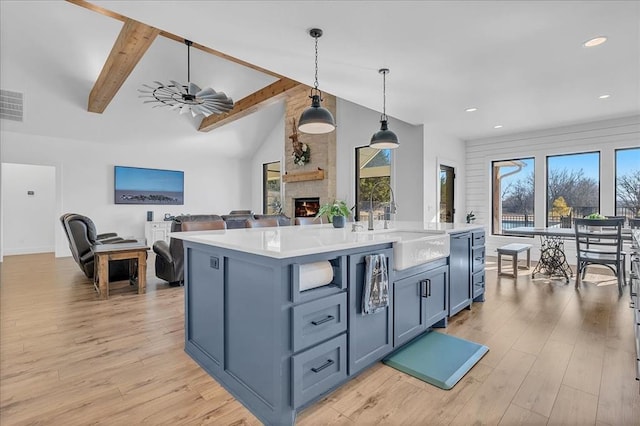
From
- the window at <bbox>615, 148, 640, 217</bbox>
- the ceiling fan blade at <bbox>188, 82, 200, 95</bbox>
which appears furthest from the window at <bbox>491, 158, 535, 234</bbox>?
the ceiling fan blade at <bbox>188, 82, 200, 95</bbox>

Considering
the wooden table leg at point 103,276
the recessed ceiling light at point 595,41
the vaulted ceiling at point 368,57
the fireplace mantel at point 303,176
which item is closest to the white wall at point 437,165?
the vaulted ceiling at point 368,57

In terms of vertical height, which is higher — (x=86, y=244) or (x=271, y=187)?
(x=271, y=187)

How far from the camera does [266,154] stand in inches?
379

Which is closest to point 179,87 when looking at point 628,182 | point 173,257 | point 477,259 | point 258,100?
point 258,100

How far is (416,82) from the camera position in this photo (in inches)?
154

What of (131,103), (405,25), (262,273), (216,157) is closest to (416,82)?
(405,25)

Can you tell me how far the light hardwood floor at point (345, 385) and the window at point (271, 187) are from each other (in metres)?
5.85

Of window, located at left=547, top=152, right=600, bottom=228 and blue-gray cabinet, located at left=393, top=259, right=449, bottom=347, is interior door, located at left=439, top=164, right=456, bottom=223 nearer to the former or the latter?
window, located at left=547, top=152, right=600, bottom=228

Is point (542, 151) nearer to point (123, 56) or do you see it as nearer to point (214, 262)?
point (214, 262)

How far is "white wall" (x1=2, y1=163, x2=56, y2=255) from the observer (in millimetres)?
7164

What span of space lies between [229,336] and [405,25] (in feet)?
8.98

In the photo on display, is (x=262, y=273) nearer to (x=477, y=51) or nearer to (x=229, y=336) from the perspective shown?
(x=229, y=336)

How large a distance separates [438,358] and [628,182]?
561 centimetres

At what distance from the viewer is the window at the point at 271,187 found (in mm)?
9320
